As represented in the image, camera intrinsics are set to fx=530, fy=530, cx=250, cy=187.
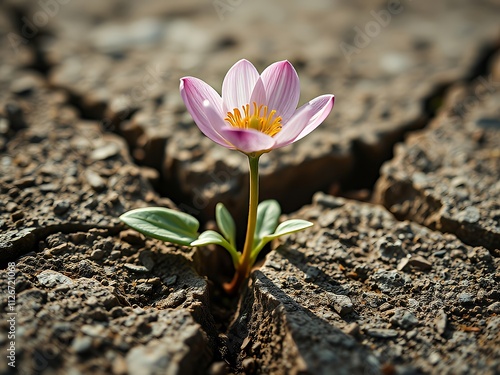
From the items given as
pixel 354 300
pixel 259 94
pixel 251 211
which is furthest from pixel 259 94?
pixel 354 300

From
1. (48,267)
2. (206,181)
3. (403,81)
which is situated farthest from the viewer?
(403,81)

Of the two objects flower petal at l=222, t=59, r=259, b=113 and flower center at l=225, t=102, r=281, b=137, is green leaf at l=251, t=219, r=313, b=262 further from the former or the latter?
flower petal at l=222, t=59, r=259, b=113

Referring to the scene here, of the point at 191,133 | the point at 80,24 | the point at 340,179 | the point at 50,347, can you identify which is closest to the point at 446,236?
the point at 340,179

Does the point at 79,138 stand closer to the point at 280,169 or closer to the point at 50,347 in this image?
the point at 280,169

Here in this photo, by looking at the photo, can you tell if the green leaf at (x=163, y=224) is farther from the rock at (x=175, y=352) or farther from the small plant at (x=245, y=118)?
the rock at (x=175, y=352)

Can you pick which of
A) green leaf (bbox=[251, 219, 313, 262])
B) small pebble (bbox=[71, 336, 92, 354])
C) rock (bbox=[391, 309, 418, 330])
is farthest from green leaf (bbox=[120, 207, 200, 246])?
rock (bbox=[391, 309, 418, 330])

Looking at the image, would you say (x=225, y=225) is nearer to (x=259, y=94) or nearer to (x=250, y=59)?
(x=259, y=94)

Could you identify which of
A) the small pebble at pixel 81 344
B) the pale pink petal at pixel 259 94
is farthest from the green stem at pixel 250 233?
the small pebble at pixel 81 344
